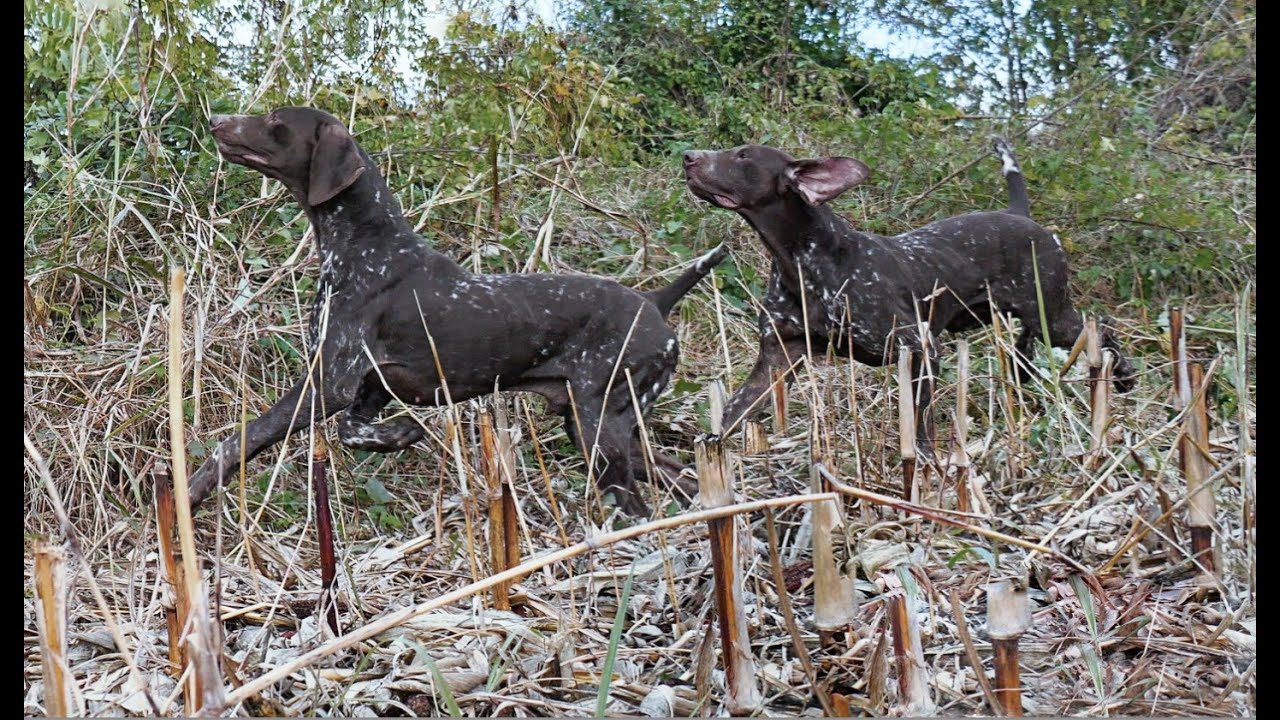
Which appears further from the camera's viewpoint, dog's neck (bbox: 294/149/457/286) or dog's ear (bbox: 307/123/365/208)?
dog's neck (bbox: 294/149/457/286)

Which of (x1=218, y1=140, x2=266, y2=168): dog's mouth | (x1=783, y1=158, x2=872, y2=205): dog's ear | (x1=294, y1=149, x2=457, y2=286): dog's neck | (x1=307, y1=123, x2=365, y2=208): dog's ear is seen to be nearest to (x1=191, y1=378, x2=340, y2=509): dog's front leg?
(x1=294, y1=149, x2=457, y2=286): dog's neck

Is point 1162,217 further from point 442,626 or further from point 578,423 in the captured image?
point 442,626

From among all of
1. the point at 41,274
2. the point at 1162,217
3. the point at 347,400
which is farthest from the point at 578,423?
the point at 1162,217

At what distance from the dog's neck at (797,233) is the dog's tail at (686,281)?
10.3 inches

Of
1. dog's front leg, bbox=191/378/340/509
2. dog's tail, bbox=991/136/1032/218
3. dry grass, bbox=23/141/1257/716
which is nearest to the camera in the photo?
dry grass, bbox=23/141/1257/716

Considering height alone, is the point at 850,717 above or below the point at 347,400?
below

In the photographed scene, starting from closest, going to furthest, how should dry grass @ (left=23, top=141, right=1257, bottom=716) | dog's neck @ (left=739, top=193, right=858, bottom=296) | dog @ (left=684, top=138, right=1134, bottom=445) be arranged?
dry grass @ (left=23, top=141, right=1257, bottom=716) < dog @ (left=684, top=138, right=1134, bottom=445) < dog's neck @ (left=739, top=193, right=858, bottom=296)

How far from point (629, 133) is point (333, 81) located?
3.62m

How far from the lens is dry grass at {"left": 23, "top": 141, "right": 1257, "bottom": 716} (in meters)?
2.77

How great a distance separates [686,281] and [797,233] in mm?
523

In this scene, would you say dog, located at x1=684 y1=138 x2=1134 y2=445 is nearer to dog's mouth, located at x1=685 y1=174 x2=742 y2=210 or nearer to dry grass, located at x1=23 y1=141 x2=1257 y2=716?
dog's mouth, located at x1=685 y1=174 x2=742 y2=210

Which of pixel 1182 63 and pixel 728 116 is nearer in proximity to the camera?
pixel 728 116

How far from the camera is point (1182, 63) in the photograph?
33.6 feet

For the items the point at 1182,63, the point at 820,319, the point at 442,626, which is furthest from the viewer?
the point at 1182,63
